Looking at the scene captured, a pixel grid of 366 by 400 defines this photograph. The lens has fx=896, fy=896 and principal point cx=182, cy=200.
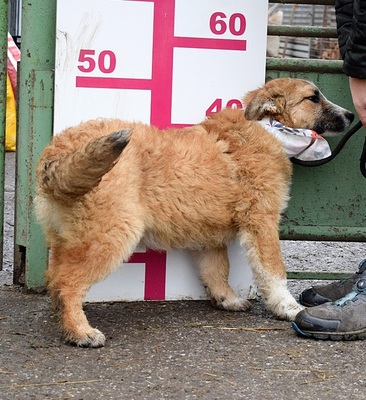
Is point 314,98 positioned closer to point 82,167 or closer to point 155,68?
point 155,68

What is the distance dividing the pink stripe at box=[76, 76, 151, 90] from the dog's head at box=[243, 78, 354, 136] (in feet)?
1.84

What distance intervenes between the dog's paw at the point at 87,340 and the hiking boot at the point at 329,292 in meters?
1.27

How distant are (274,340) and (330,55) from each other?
1505 cm

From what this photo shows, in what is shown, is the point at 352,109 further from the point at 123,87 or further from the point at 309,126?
the point at 123,87

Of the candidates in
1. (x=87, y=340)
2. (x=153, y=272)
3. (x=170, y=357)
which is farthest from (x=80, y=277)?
(x=153, y=272)

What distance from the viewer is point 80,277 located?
4145mm

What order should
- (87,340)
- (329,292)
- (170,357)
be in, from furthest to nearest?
1. (329,292)
2. (87,340)
3. (170,357)

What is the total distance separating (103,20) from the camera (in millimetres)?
4684

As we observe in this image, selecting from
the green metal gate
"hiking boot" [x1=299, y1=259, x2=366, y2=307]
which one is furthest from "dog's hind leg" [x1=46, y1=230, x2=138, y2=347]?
"hiking boot" [x1=299, y1=259, x2=366, y2=307]

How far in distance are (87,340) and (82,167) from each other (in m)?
0.83

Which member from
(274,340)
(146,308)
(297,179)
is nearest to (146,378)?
(274,340)

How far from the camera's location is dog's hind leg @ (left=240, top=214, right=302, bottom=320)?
4.59 meters

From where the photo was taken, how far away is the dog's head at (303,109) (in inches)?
190

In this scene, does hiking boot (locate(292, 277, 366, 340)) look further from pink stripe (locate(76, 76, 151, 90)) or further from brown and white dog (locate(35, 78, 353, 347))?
pink stripe (locate(76, 76, 151, 90))
